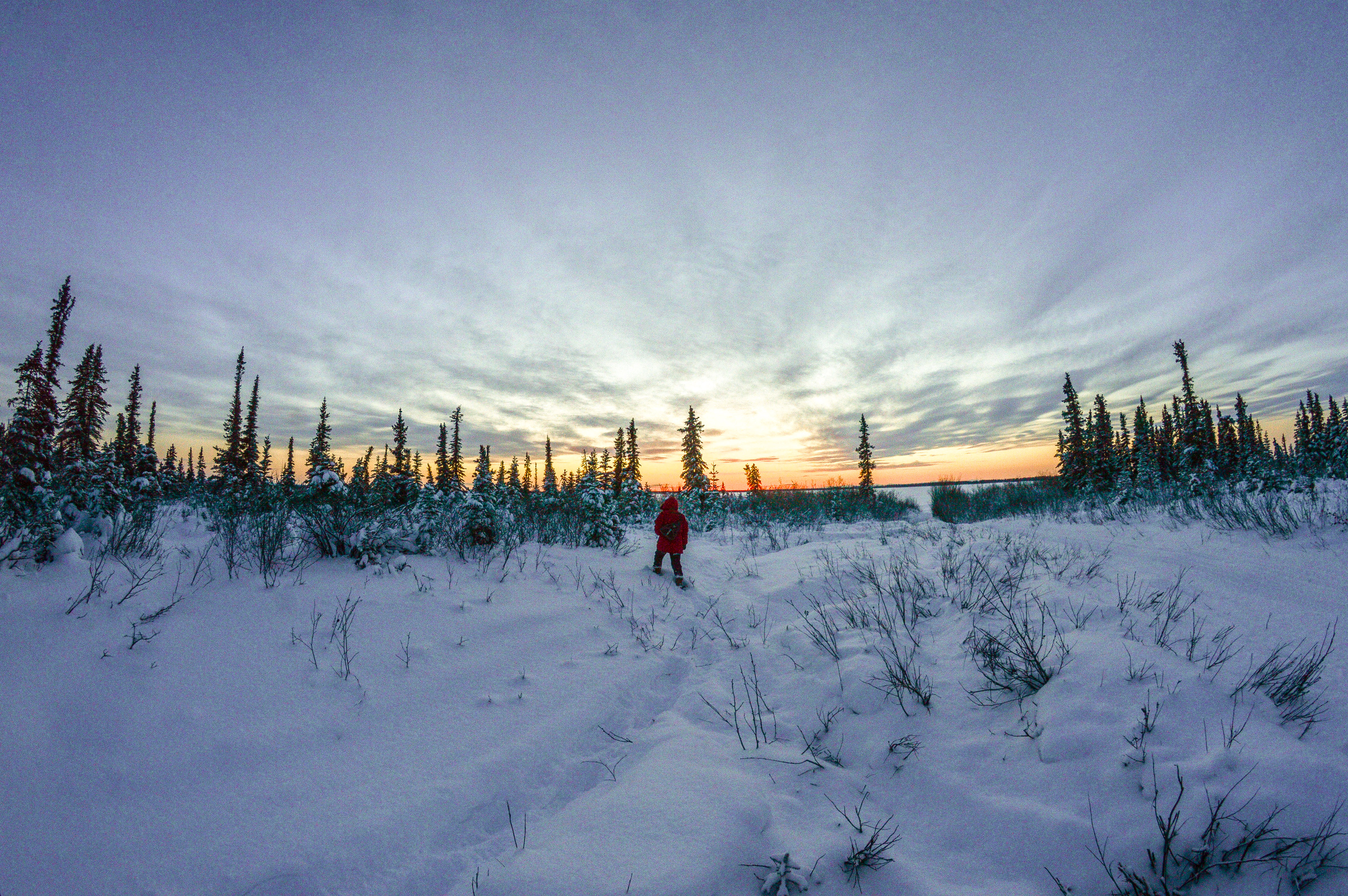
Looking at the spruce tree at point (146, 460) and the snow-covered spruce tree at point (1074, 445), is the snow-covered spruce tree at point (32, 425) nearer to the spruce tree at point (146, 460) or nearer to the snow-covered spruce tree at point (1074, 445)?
the spruce tree at point (146, 460)

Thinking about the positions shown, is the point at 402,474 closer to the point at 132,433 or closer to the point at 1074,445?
the point at 132,433

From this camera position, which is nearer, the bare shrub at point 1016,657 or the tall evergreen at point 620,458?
the bare shrub at point 1016,657

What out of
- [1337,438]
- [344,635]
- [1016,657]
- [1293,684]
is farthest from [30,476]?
[1337,438]

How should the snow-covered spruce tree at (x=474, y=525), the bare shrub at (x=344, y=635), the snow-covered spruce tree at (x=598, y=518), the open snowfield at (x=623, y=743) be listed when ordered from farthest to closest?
1. the snow-covered spruce tree at (x=598, y=518)
2. the snow-covered spruce tree at (x=474, y=525)
3. the bare shrub at (x=344, y=635)
4. the open snowfield at (x=623, y=743)

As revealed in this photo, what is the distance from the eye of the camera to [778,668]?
4793mm

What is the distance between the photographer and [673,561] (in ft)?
29.0

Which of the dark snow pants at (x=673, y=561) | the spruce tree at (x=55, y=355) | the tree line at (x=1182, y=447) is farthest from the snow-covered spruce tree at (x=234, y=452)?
the tree line at (x=1182, y=447)

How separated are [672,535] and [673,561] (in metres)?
0.49

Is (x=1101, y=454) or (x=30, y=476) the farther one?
(x=1101, y=454)

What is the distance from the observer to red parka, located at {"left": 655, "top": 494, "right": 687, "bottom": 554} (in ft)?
29.5

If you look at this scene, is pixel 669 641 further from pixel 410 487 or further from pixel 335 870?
pixel 410 487

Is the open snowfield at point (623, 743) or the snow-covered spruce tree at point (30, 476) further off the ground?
the snow-covered spruce tree at point (30, 476)

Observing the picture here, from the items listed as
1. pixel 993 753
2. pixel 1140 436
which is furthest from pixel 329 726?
pixel 1140 436

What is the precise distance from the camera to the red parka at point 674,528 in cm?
898
